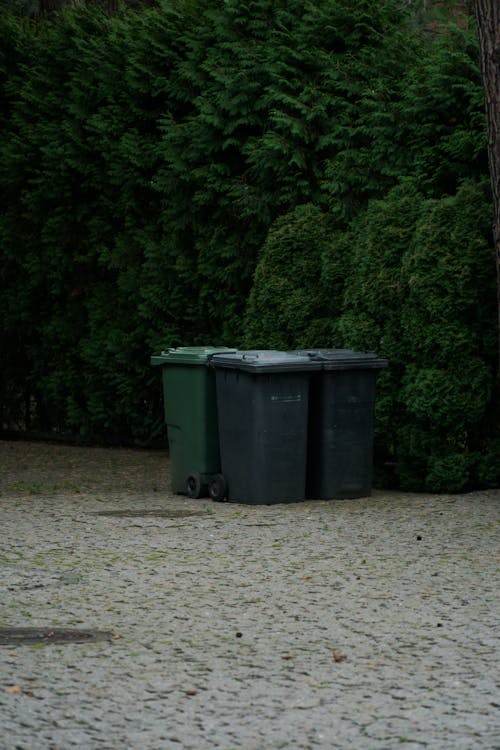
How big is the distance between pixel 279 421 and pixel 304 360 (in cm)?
46

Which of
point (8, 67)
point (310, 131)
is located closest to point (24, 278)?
A: point (8, 67)

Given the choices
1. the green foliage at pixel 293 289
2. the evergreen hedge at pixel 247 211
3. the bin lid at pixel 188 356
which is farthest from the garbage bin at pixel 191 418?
the evergreen hedge at pixel 247 211

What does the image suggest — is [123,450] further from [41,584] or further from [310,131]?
[41,584]

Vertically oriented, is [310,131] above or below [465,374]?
above

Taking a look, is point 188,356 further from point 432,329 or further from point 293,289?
point 432,329

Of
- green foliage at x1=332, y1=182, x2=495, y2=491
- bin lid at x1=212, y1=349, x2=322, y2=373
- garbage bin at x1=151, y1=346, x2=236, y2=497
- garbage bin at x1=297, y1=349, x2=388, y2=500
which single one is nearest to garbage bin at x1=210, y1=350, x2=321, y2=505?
bin lid at x1=212, y1=349, x2=322, y2=373

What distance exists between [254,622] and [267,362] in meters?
3.48

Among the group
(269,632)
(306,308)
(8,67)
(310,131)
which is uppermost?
(8,67)

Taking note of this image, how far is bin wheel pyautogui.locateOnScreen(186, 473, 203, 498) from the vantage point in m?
9.95

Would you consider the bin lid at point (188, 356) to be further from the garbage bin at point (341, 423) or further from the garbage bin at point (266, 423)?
the garbage bin at point (341, 423)

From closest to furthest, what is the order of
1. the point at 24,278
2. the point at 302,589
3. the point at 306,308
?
the point at 302,589 < the point at 306,308 < the point at 24,278

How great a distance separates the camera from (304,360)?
944cm

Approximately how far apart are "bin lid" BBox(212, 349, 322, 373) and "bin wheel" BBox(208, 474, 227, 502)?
2.69 ft

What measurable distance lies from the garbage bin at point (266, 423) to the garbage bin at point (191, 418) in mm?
310
